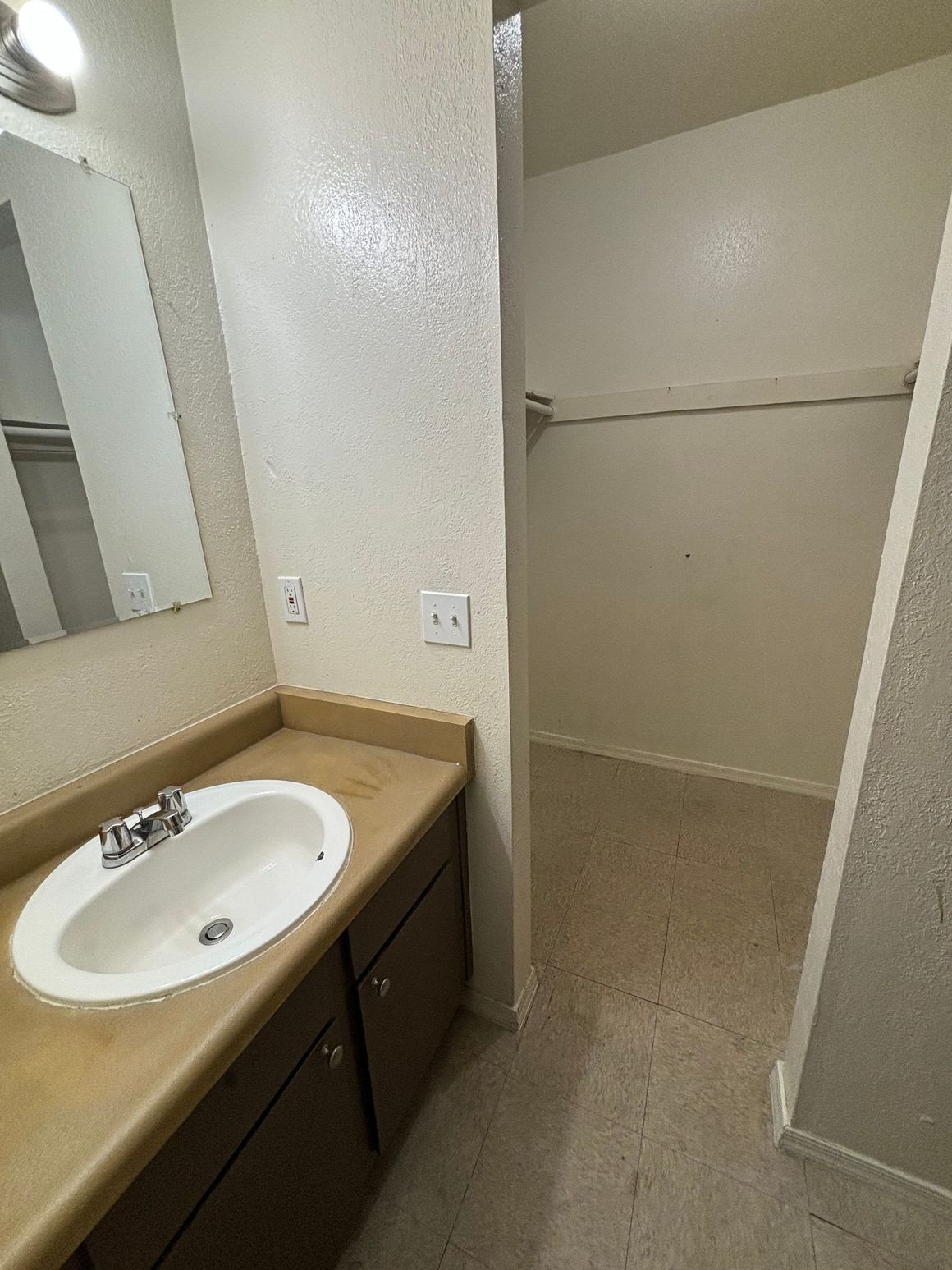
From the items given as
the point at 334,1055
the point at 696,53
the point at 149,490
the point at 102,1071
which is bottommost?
the point at 334,1055

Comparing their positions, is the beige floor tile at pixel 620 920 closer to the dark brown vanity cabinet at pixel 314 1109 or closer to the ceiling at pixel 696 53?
the dark brown vanity cabinet at pixel 314 1109

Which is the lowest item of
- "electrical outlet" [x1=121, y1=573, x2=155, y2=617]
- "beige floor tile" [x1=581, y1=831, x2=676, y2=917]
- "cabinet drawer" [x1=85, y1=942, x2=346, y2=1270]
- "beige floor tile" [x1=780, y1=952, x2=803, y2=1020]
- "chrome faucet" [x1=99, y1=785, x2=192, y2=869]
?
"beige floor tile" [x1=780, y1=952, x2=803, y2=1020]

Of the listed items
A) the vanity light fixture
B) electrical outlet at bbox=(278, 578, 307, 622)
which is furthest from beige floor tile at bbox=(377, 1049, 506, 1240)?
the vanity light fixture

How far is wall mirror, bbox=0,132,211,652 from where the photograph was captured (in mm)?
822

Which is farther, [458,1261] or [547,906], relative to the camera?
[547,906]

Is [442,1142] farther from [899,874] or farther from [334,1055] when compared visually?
[899,874]

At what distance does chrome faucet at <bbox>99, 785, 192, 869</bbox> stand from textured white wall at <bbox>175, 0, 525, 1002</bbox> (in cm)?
44

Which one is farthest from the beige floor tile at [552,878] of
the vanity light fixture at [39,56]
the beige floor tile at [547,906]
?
the vanity light fixture at [39,56]

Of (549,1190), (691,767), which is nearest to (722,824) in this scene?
(691,767)

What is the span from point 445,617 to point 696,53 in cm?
188

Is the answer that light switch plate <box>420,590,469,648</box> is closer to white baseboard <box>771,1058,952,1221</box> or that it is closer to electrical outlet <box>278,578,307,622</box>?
electrical outlet <box>278,578,307,622</box>

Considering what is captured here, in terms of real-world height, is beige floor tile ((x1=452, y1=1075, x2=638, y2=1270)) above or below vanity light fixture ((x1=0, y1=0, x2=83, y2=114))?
below

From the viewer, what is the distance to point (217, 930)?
86cm

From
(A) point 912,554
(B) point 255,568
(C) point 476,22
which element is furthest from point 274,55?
(A) point 912,554
